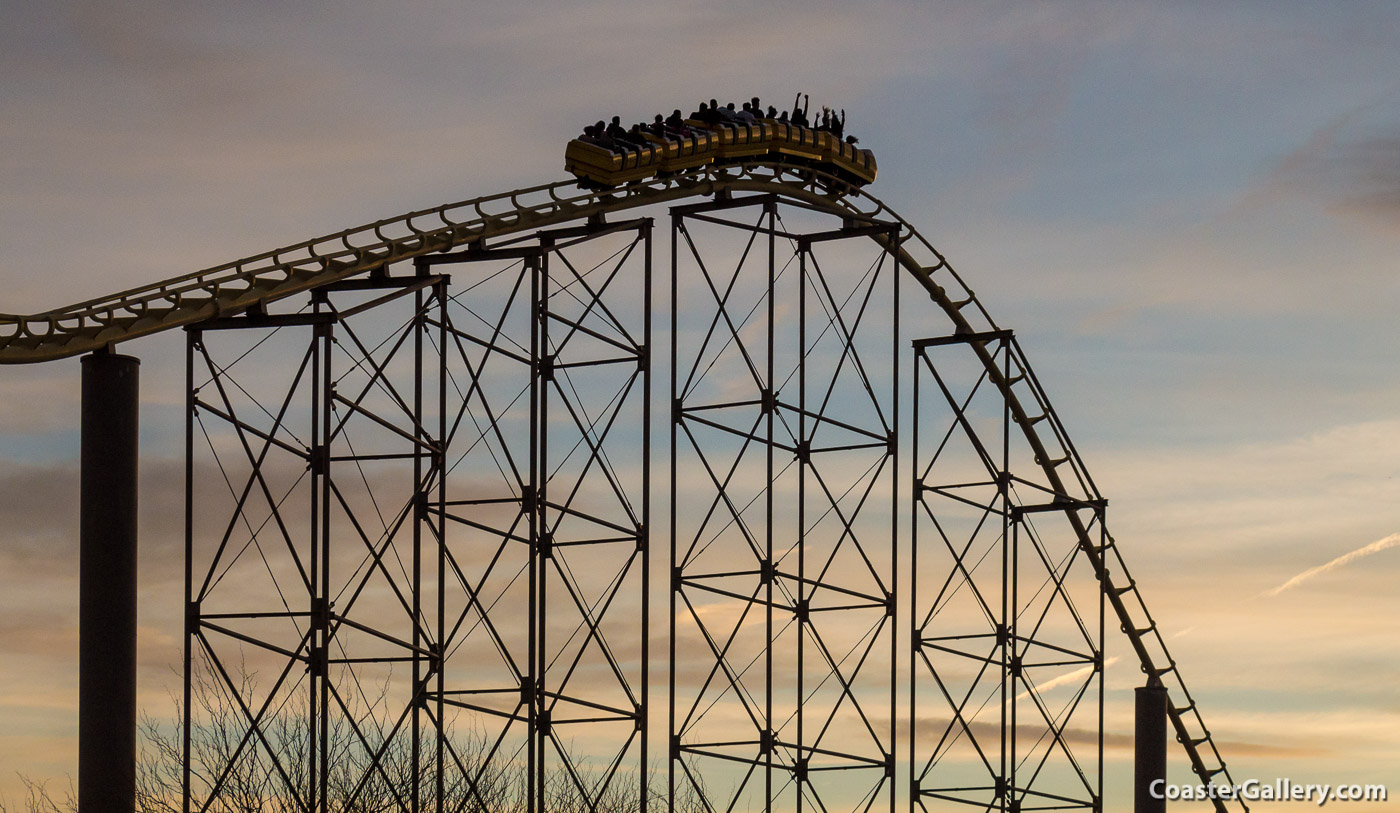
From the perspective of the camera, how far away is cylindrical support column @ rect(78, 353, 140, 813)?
1806cm

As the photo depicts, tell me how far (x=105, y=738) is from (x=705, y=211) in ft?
33.2

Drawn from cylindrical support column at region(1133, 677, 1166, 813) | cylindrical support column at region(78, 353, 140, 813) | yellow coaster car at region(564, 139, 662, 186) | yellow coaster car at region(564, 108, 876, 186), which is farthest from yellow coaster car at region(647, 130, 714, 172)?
cylindrical support column at region(1133, 677, 1166, 813)

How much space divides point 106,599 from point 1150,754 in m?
17.5

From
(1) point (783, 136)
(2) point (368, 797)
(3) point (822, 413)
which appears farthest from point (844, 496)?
(2) point (368, 797)

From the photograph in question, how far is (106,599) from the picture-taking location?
18125mm

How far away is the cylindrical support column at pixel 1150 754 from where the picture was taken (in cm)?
3030

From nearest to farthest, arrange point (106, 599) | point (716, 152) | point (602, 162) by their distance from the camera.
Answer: point (106, 599), point (602, 162), point (716, 152)

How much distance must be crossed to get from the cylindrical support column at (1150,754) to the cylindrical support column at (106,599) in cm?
1705

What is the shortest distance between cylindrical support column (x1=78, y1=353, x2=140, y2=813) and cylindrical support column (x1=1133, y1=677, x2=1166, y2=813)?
17046 millimetres

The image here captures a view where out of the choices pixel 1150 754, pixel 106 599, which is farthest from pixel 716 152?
pixel 1150 754

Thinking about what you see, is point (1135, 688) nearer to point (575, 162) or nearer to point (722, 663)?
point (722, 663)

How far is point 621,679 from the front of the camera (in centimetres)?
2202

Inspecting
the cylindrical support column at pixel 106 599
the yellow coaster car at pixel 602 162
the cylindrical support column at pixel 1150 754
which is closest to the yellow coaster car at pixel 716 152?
the yellow coaster car at pixel 602 162

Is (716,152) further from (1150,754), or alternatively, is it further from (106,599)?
(1150,754)
